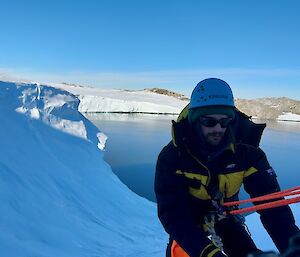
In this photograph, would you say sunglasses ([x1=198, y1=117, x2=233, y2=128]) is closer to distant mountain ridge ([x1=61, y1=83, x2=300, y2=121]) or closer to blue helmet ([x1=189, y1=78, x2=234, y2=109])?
blue helmet ([x1=189, y1=78, x2=234, y2=109])

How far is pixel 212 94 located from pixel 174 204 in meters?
0.53

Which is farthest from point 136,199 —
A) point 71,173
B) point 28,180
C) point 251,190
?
point 251,190

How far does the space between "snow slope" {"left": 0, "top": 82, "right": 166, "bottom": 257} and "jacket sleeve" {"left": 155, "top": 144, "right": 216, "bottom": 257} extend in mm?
2505

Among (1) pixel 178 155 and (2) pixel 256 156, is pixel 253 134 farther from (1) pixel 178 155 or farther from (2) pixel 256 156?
(1) pixel 178 155

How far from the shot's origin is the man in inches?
67.2

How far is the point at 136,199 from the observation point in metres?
7.56

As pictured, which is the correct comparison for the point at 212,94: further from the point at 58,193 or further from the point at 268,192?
the point at 58,193

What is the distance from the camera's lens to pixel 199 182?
1812 millimetres

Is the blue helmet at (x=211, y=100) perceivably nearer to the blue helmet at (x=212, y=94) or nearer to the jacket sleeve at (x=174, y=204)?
the blue helmet at (x=212, y=94)

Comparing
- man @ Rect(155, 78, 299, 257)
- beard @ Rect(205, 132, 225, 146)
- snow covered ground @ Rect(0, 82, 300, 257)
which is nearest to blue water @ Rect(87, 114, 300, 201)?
snow covered ground @ Rect(0, 82, 300, 257)

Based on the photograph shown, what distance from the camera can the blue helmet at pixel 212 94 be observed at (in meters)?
1.74

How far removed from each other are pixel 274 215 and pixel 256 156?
11.8 inches

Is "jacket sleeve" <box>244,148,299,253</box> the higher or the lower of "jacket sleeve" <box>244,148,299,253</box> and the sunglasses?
the lower

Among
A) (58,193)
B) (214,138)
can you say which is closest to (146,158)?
(58,193)
